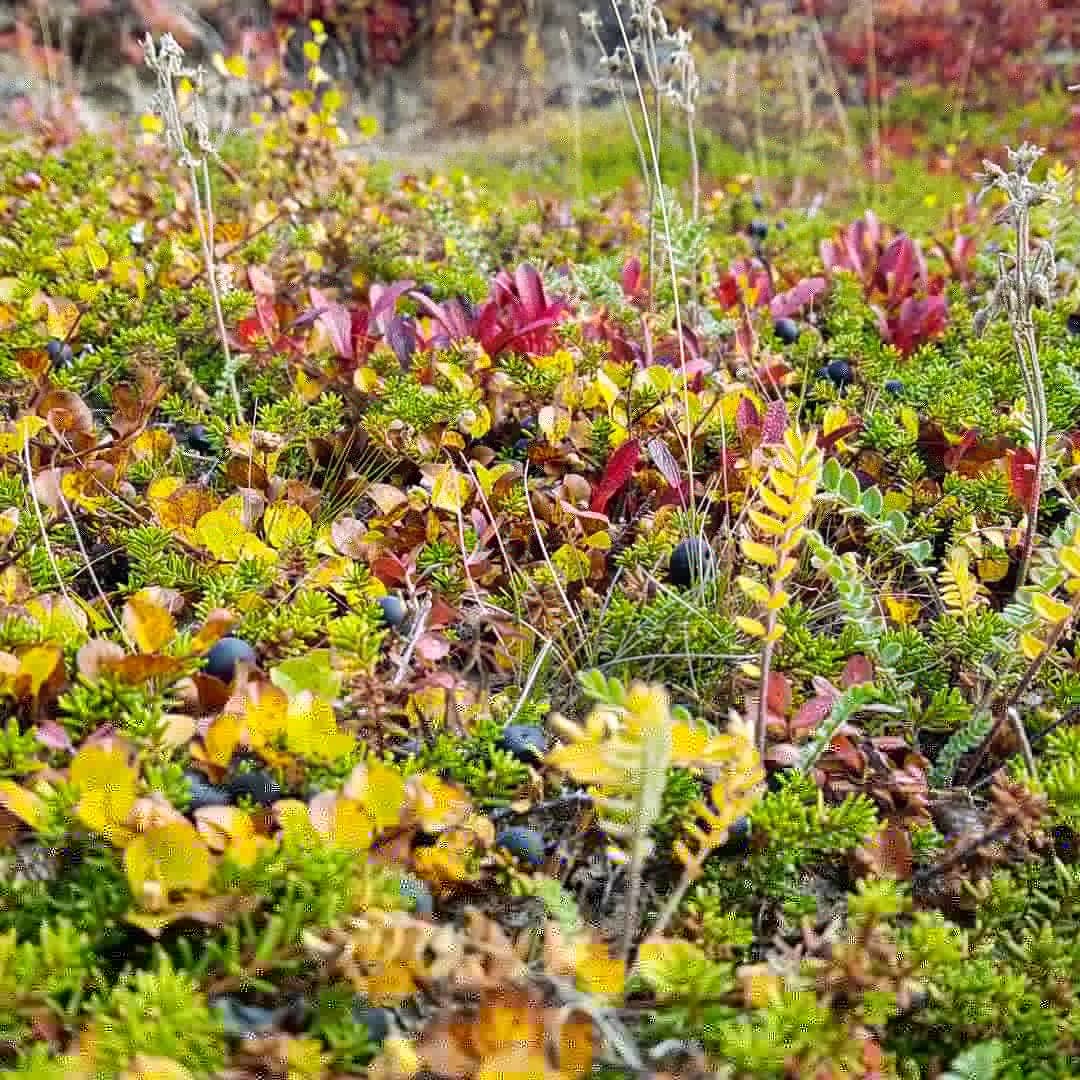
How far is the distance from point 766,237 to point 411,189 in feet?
4.67

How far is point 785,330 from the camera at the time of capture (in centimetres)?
242

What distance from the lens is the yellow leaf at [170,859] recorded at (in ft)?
2.95

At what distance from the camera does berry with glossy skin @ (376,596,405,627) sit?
4.24 ft

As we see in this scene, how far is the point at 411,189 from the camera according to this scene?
4.01m

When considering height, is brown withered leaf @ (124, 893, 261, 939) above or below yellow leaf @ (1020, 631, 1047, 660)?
below

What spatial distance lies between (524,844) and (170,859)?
1.16 feet

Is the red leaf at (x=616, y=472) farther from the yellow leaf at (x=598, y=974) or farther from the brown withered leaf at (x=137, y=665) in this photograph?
the yellow leaf at (x=598, y=974)

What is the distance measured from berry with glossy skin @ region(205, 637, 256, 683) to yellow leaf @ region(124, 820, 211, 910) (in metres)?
0.26

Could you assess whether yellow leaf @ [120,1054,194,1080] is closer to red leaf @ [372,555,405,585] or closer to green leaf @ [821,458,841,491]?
red leaf @ [372,555,405,585]

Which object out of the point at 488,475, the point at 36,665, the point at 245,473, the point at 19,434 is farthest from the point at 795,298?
the point at 36,665

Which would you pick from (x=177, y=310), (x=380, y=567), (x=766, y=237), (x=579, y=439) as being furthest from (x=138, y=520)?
(x=766, y=237)

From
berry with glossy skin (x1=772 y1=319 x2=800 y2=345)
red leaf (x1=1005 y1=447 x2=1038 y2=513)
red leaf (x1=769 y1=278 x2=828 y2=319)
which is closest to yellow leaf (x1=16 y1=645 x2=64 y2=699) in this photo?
red leaf (x1=1005 y1=447 x2=1038 y2=513)

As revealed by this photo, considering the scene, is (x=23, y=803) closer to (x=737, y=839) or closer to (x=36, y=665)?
(x=36, y=665)

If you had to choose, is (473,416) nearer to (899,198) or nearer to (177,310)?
(177,310)
